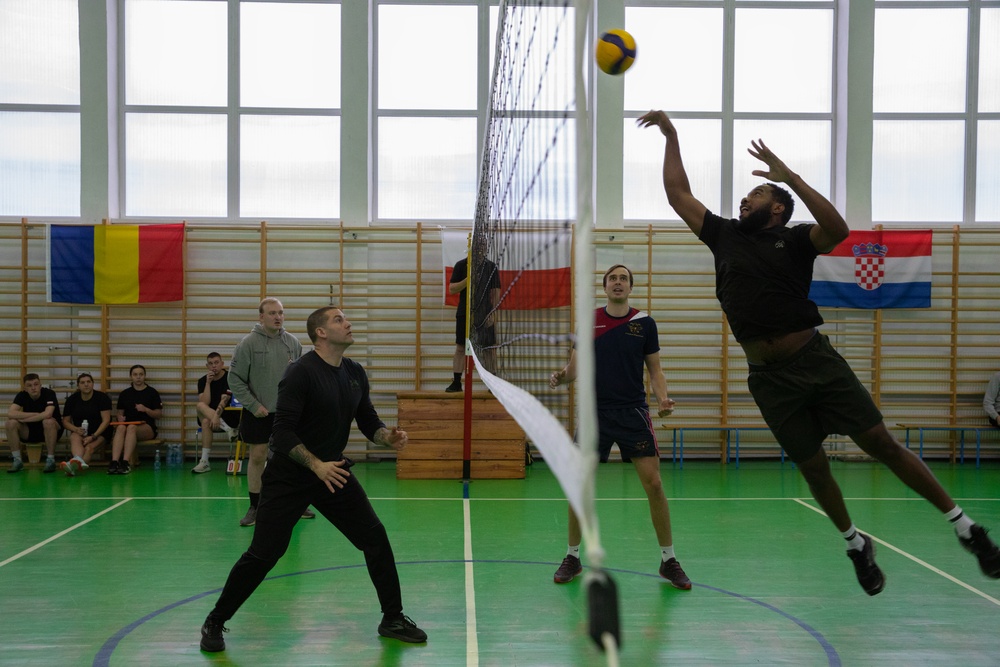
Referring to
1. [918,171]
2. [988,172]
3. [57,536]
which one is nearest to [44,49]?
[57,536]

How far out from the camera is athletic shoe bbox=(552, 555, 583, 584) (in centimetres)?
504

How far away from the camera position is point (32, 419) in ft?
31.9

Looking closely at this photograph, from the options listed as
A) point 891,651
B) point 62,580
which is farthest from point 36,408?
point 891,651

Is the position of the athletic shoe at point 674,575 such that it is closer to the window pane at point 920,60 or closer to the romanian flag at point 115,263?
the romanian flag at point 115,263

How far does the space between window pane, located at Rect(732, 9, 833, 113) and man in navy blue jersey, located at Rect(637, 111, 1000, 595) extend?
8589 millimetres

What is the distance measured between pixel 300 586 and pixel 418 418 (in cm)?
401

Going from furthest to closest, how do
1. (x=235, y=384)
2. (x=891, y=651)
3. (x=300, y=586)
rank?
1. (x=235, y=384)
2. (x=300, y=586)
3. (x=891, y=651)

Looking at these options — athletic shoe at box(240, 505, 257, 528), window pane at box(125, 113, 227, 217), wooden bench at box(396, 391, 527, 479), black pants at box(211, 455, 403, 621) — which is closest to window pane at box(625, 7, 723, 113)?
wooden bench at box(396, 391, 527, 479)

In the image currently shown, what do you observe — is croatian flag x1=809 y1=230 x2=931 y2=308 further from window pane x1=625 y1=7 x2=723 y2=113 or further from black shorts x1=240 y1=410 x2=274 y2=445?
black shorts x1=240 y1=410 x2=274 y2=445

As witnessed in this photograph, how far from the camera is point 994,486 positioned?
8.93 meters

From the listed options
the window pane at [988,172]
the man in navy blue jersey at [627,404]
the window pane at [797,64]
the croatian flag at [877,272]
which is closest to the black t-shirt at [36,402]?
the man in navy blue jersey at [627,404]

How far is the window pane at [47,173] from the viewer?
36.2 ft

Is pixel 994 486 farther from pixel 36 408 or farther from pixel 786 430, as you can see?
pixel 36 408

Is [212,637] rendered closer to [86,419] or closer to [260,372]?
[260,372]
